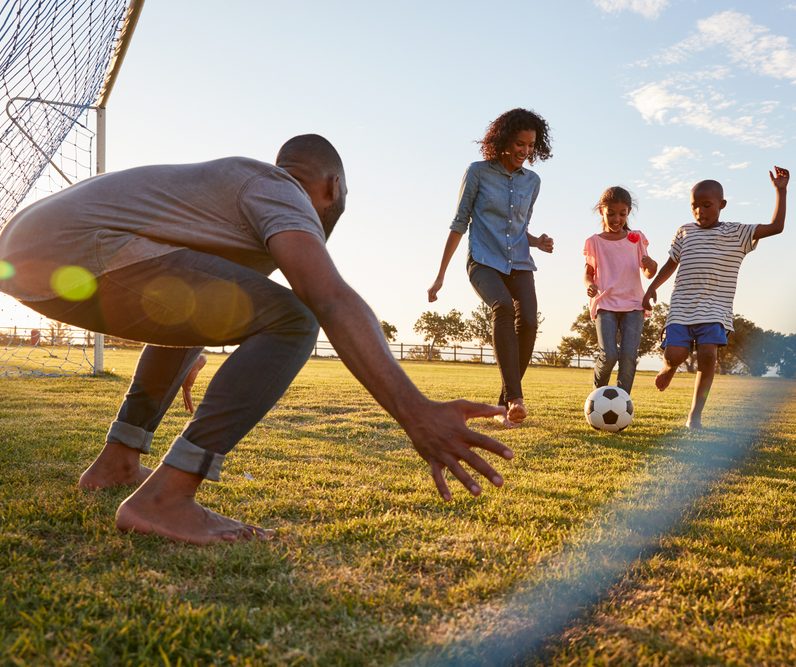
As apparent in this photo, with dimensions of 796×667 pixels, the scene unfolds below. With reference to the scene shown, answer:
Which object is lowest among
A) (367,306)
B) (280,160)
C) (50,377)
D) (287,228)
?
(50,377)

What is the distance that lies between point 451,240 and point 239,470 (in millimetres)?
3077

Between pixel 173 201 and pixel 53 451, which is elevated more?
pixel 173 201

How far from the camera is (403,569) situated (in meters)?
2.01

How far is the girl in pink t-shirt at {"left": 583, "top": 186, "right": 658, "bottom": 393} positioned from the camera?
21.2 feet

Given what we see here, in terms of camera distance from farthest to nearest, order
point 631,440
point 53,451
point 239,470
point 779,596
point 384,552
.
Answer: point 631,440
point 53,451
point 239,470
point 384,552
point 779,596

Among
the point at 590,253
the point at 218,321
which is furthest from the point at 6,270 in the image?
the point at 590,253

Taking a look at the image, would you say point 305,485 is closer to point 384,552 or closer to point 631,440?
point 384,552

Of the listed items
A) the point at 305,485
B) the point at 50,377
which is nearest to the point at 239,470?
the point at 305,485

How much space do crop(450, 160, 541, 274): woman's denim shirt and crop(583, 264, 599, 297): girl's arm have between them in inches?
44.8

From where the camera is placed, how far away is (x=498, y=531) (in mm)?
2428

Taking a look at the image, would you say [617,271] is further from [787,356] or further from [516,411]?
[787,356]

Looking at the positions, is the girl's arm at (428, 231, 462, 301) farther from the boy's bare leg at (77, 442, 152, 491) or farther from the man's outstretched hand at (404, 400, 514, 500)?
the man's outstretched hand at (404, 400, 514, 500)

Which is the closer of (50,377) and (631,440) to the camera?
(631,440)

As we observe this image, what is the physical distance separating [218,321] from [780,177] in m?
5.18
